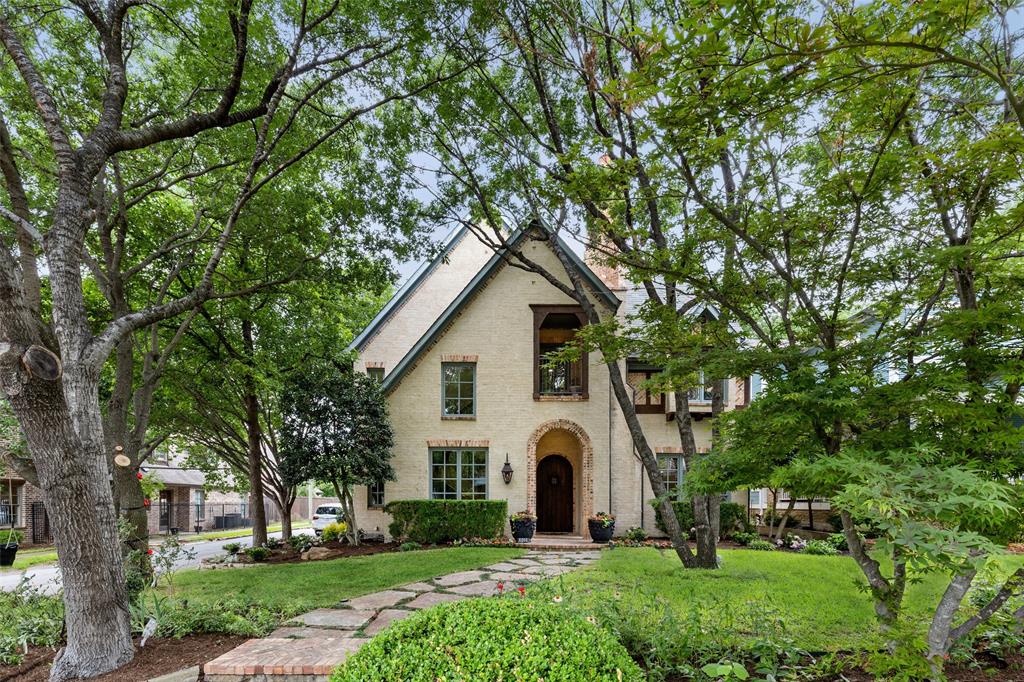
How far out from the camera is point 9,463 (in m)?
5.17

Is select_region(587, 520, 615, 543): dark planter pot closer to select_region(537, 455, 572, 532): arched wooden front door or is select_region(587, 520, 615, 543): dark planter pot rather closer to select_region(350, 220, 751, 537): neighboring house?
select_region(350, 220, 751, 537): neighboring house

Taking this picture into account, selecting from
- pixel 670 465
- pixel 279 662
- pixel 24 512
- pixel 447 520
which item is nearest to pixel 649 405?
pixel 670 465

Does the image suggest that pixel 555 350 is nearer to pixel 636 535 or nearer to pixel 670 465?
pixel 670 465

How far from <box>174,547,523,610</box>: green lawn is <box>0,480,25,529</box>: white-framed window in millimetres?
17564

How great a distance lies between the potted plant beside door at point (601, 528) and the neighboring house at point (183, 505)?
2148 cm

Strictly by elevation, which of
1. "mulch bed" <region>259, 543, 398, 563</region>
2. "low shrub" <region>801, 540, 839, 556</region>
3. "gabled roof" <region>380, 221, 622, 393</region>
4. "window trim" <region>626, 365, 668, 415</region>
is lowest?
"mulch bed" <region>259, 543, 398, 563</region>

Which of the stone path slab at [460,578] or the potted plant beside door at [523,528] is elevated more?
the stone path slab at [460,578]

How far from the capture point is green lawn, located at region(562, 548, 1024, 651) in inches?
210

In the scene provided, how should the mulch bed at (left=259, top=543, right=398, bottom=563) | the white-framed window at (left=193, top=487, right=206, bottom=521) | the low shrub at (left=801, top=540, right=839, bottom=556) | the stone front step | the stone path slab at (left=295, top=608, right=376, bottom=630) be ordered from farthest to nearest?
the white-framed window at (left=193, top=487, right=206, bottom=521) → the mulch bed at (left=259, top=543, right=398, bottom=563) → the low shrub at (left=801, top=540, right=839, bottom=556) → the stone path slab at (left=295, top=608, right=376, bottom=630) → the stone front step

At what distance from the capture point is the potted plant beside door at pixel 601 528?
13.6m

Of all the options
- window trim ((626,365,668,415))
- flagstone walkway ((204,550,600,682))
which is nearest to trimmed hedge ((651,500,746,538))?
window trim ((626,365,668,415))

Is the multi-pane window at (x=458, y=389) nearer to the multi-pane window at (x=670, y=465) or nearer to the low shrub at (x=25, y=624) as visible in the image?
the multi-pane window at (x=670, y=465)

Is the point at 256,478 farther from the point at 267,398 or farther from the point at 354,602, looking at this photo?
the point at 354,602

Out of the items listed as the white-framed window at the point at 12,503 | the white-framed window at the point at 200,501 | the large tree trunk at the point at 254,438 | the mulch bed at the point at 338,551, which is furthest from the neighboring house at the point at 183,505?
the mulch bed at the point at 338,551
